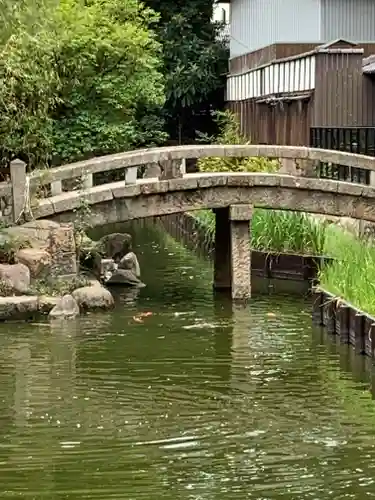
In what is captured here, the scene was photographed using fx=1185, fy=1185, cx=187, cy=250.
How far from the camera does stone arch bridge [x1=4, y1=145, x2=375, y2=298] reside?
62.1ft

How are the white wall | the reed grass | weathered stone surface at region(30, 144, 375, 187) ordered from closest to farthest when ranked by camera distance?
the reed grass
weathered stone surface at region(30, 144, 375, 187)
the white wall

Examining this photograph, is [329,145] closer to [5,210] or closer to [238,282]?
[238,282]

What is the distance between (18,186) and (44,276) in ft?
5.59

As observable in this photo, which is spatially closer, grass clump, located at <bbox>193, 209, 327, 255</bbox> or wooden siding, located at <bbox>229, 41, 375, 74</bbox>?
grass clump, located at <bbox>193, 209, 327, 255</bbox>

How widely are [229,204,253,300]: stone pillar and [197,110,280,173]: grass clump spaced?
5.55m

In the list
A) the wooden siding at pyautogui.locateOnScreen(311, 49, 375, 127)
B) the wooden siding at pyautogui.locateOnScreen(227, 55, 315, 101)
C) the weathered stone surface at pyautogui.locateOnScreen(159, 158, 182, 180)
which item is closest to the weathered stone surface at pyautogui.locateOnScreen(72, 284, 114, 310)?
the weathered stone surface at pyautogui.locateOnScreen(159, 158, 182, 180)

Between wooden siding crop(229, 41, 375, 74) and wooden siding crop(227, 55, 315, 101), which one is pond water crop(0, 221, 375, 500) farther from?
wooden siding crop(229, 41, 375, 74)

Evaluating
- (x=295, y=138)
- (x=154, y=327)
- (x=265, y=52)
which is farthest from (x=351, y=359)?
(x=265, y=52)

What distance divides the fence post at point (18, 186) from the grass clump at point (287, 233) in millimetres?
5679

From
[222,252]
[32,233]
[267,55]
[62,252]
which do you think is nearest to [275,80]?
[267,55]

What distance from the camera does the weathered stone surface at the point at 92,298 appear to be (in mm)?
17969

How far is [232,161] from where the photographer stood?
94.8 ft

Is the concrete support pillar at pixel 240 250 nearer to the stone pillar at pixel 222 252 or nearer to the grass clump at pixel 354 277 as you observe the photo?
the stone pillar at pixel 222 252

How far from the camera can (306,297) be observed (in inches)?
782
